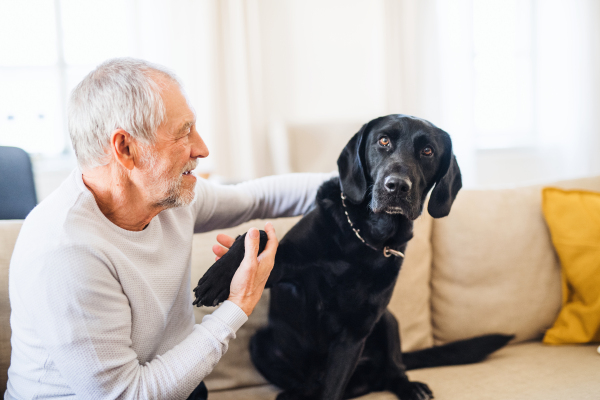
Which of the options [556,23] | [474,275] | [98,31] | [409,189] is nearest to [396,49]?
[556,23]

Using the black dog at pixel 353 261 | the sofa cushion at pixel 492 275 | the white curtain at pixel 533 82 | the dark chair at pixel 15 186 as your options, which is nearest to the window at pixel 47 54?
the dark chair at pixel 15 186

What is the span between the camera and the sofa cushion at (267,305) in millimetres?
1261

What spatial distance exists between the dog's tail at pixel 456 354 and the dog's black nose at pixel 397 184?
0.60 meters

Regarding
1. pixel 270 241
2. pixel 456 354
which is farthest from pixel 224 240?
pixel 456 354

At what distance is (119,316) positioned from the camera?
82 centimetres

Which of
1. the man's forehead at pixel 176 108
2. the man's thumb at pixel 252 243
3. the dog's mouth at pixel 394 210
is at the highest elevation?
the man's forehead at pixel 176 108

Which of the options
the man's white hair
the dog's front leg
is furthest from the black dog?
the man's white hair

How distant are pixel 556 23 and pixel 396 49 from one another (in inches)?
53.8

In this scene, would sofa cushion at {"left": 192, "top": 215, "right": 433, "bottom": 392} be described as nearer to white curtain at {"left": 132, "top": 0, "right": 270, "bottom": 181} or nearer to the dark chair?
the dark chair

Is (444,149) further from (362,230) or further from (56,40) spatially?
(56,40)

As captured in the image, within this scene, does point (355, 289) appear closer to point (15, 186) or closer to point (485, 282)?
point (485, 282)

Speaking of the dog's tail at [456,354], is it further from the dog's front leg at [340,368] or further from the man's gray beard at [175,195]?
the man's gray beard at [175,195]

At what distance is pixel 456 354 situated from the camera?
1.35 meters

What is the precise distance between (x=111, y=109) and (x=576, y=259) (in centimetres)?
141
